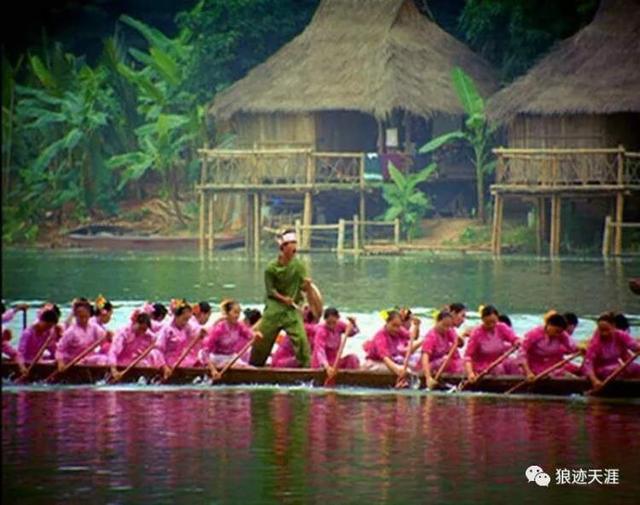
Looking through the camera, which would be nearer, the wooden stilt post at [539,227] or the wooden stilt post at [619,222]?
the wooden stilt post at [619,222]

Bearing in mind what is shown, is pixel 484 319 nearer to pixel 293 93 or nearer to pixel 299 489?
pixel 299 489

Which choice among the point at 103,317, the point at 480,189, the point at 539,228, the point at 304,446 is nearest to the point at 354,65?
the point at 480,189

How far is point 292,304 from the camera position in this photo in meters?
10.9

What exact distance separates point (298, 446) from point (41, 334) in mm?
2544

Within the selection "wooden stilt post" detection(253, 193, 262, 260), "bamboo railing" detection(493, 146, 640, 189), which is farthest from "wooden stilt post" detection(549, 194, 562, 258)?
"wooden stilt post" detection(253, 193, 262, 260)

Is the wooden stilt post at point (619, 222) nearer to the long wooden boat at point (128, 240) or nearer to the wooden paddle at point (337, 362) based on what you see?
the long wooden boat at point (128, 240)

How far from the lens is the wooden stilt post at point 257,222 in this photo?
2406 cm

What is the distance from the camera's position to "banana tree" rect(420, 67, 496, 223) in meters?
23.8

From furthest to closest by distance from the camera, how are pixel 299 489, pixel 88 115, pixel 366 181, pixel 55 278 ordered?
pixel 88 115
pixel 366 181
pixel 55 278
pixel 299 489

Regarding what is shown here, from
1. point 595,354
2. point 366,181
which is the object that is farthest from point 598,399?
point 366,181


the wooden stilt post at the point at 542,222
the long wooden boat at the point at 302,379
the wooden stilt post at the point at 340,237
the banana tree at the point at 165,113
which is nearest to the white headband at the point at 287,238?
the long wooden boat at the point at 302,379

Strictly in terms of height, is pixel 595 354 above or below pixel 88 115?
below

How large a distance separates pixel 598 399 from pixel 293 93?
47.4ft

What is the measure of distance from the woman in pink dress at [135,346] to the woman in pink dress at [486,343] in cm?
175
